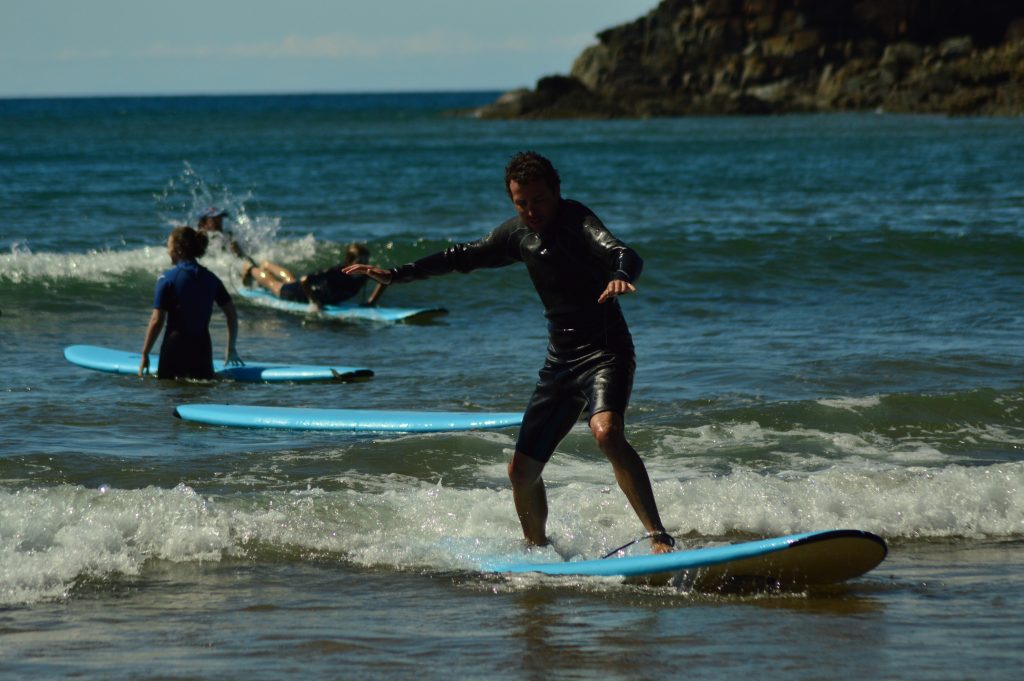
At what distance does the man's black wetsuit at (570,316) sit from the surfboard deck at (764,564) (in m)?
0.58

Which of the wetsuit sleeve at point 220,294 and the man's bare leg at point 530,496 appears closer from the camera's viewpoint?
the man's bare leg at point 530,496

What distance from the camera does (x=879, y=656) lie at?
4371 mm

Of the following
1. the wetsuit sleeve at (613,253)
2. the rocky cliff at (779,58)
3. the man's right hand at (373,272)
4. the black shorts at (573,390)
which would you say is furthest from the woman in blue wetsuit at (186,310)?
the rocky cliff at (779,58)

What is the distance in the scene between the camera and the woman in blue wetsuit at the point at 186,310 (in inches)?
390

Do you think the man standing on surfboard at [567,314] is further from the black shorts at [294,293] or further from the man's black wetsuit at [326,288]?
the black shorts at [294,293]

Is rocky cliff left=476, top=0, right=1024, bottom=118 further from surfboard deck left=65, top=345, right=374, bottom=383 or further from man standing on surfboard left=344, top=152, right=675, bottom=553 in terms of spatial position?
man standing on surfboard left=344, top=152, right=675, bottom=553

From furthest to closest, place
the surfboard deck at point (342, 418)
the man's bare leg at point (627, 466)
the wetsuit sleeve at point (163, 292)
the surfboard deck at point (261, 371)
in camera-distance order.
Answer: the surfboard deck at point (261, 371)
the wetsuit sleeve at point (163, 292)
the surfboard deck at point (342, 418)
the man's bare leg at point (627, 466)

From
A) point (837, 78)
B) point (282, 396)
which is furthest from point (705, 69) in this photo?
point (282, 396)

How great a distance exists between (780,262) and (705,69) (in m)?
75.4

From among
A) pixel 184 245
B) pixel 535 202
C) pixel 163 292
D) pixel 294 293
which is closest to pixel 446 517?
pixel 535 202

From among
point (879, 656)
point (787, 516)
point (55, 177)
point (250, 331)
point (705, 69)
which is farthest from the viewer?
point (705, 69)

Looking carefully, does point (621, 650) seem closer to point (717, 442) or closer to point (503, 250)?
point (503, 250)

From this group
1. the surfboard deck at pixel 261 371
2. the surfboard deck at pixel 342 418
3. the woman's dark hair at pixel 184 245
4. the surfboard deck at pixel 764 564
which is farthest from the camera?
the surfboard deck at pixel 261 371

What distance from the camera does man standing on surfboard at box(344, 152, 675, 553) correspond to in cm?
506
